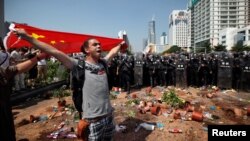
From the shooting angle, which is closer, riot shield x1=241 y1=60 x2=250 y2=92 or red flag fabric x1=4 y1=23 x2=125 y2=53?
red flag fabric x1=4 y1=23 x2=125 y2=53

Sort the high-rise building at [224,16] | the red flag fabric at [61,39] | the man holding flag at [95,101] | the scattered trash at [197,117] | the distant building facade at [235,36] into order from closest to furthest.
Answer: the man holding flag at [95,101], the red flag fabric at [61,39], the scattered trash at [197,117], the distant building facade at [235,36], the high-rise building at [224,16]

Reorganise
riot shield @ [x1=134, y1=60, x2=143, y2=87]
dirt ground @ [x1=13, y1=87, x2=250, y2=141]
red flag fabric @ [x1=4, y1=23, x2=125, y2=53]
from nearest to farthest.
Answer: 1. red flag fabric @ [x1=4, y1=23, x2=125, y2=53]
2. dirt ground @ [x1=13, y1=87, x2=250, y2=141]
3. riot shield @ [x1=134, y1=60, x2=143, y2=87]

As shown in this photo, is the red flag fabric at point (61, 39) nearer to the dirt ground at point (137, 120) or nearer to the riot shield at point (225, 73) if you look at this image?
the dirt ground at point (137, 120)

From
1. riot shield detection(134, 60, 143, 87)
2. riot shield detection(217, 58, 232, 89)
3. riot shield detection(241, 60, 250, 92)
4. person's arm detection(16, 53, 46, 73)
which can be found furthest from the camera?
riot shield detection(134, 60, 143, 87)

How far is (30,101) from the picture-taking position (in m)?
10.8

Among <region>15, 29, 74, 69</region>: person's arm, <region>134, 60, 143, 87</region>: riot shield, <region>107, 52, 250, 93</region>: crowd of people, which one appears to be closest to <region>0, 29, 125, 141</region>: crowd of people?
<region>15, 29, 74, 69</region>: person's arm

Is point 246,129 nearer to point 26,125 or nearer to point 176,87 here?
point 26,125

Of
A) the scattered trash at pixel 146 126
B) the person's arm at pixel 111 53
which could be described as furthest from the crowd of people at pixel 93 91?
the scattered trash at pixel 146 126

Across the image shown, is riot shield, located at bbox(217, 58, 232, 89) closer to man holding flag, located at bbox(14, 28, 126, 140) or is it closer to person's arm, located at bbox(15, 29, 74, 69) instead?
man holding flag, located at bbox(14, 28, 126, 140)

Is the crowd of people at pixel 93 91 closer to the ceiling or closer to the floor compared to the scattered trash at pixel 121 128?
closer to the ceiling

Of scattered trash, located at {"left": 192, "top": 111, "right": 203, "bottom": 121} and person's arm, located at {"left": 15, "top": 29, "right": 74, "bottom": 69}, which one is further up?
person's arm, located at {"left": 15, "top": 29, "right": 74, "bottom": 69}

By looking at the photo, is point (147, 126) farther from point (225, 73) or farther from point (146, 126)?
point (225, 73)

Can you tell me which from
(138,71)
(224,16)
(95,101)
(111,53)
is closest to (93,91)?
(95,101)

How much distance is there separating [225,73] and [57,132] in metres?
9.42
